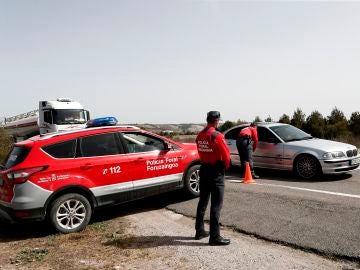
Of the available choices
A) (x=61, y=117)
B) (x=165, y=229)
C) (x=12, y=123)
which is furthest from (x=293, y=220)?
(x=12, y=123)

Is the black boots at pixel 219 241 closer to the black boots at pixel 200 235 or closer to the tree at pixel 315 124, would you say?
the black boots at pixel 200 235

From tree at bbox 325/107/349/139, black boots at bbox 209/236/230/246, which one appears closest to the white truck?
black boots at bbox 209/236/230/246

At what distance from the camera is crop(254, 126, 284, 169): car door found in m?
10.3

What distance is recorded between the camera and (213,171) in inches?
213

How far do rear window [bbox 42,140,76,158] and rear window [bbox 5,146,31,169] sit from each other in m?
0.31

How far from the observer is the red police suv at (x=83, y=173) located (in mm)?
5961

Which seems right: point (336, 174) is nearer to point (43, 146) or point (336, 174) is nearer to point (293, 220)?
point (293, 220)

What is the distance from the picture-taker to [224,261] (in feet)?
15.3

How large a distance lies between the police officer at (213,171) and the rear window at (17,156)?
295cm

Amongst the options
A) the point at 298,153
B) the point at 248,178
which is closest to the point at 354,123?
the point at 298,153

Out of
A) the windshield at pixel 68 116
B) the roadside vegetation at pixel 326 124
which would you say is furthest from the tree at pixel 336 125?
the windshield at pixel 68 116

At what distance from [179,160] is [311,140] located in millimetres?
4647

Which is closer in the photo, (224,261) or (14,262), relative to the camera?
(224,261)

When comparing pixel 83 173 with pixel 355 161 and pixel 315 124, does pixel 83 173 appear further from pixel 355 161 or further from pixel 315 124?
pixel 315 124
